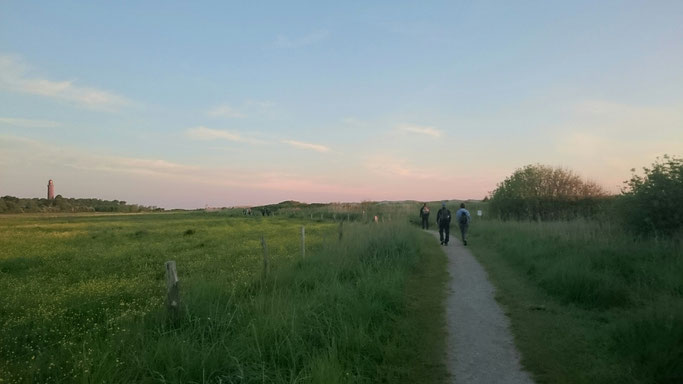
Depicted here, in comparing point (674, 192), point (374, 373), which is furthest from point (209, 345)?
point (674, 192)

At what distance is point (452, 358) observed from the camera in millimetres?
5820

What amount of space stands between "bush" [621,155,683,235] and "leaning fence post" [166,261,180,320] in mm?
12976

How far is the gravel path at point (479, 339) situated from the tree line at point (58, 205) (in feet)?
390

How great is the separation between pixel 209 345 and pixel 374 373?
88.7 inches

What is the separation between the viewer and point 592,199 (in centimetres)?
2903

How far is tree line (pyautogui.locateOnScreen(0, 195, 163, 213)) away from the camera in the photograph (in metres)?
105

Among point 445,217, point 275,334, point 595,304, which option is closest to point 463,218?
point 445,217

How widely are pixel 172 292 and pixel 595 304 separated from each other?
8022 millimetres

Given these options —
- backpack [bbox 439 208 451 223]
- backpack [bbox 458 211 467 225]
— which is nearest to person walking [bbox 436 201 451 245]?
backpack [bbox 439 208 451 223]

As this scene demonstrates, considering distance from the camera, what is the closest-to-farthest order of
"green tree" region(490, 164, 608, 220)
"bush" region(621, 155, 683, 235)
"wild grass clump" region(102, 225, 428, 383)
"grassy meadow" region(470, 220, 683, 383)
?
1. "wild grass clump" region(102, 225, 428, 383)
2. "grassy meadow" region(470, 220, 683, 383)
3. "bush" region(621, 155, 683, 235)
4. "green tree" region(490, 164, 608, 220)

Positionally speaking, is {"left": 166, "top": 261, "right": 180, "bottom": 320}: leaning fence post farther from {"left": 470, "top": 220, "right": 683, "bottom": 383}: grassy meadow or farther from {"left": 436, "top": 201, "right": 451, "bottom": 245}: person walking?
{"left": 436, "top": 201, "right": 451, "bottom": 245}: person walking

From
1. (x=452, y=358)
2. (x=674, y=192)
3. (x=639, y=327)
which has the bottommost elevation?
(x=452, y=358)

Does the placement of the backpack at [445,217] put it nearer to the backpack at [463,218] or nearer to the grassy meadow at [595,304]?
the backpack at [463,218]

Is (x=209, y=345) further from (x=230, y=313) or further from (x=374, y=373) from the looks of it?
(x=374, y=373)
